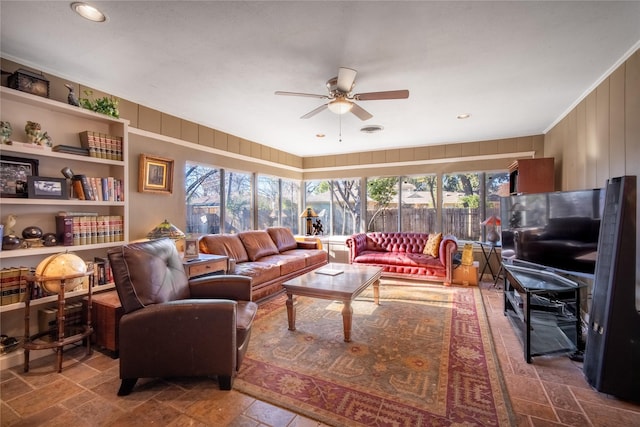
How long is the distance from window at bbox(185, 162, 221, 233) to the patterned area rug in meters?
1.87

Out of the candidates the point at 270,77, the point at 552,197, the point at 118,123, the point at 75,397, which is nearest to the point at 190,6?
the point at 270,77

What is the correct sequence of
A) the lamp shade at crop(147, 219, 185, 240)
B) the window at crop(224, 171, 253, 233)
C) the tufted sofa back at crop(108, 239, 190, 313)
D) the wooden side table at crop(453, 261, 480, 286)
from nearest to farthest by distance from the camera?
the tufted sofa back at crop(108, 239, 190, 313), the lamp shade at crop(147, 219, 185, 240), the wooden side table at crop(453, 261, 480, 286), the window at crop(224, 171, 253, 233)

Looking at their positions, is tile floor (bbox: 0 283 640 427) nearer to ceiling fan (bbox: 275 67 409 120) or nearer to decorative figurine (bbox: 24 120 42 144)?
decorative figurine (bbox: 24 120 42 144)

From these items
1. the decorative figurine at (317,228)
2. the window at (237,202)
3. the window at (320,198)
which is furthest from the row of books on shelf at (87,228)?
the window at (320,198)

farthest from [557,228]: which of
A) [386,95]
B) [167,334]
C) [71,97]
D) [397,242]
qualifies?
[71,97]

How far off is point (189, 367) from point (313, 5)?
2598 mm

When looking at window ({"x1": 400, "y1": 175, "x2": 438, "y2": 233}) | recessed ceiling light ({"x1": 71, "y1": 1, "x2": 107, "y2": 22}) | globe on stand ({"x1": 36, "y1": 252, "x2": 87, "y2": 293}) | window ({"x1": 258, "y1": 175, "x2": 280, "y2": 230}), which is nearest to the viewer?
recessed ceiling light ({"x1": 71, "y1": 1, "x2": 107, "y2": 22})

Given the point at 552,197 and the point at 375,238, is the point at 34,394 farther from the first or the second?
the point at 375,238

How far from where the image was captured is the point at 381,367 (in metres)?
2.28

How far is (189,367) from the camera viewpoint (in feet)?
6.42

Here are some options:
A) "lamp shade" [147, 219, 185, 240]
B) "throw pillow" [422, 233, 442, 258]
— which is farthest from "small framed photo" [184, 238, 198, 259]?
"throw pillow" [422, 233, 442, 258]

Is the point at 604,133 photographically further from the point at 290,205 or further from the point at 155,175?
the point at 290,205

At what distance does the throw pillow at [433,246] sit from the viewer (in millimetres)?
5113

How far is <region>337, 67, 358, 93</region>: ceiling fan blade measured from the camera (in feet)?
7.63
